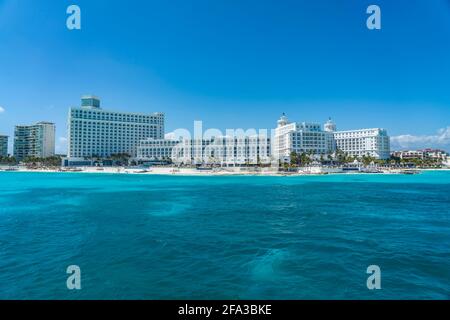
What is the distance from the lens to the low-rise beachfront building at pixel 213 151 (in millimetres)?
121312

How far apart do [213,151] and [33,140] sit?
97.3 meters

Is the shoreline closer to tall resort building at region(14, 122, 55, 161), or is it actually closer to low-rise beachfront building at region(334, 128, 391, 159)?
low-rise beachfront building at region(334, 128, 391, 159)

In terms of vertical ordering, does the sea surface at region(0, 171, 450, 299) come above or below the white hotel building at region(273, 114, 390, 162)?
below

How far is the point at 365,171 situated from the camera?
10506cm

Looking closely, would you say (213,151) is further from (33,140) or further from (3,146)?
(3,146)

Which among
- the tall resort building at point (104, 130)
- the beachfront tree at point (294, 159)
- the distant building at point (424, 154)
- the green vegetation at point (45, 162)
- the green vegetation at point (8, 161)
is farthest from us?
the distant building at point (424, 154)

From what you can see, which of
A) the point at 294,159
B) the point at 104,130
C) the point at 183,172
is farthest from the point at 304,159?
the point at 104,130

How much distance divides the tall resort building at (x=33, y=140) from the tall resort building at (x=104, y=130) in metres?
34.3

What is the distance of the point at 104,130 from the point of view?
134 meters

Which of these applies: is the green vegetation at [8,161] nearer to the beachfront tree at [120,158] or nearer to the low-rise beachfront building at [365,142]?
the beachfront tree at [120,158]

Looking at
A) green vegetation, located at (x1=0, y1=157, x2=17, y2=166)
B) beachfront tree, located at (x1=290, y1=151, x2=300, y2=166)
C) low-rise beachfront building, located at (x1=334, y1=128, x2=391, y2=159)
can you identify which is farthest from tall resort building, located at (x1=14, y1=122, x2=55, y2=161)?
low-rise beachfront building, located at (x1=334, y1=128, x2=391, y2=159)

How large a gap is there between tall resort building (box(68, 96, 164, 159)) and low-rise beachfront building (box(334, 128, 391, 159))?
3503 inches

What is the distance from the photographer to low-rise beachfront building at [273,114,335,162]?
4747 inches

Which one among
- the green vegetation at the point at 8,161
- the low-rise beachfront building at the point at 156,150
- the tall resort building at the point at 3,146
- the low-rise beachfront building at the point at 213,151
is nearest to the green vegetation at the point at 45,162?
the green vegetation at the point at 8,161
